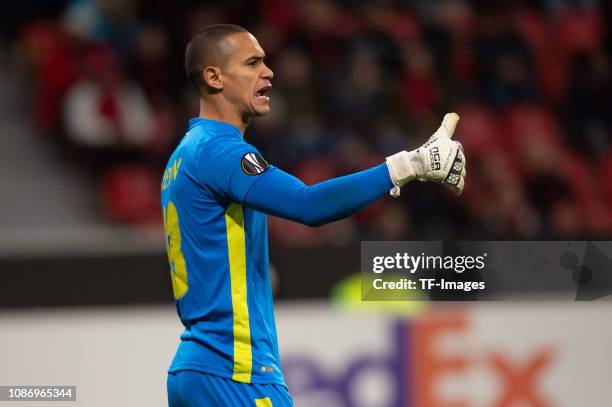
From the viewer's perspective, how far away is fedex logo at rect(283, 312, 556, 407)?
5727 millimetres

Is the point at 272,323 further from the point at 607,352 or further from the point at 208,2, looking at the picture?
the point at 208,2

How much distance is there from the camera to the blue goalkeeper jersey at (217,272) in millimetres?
3551

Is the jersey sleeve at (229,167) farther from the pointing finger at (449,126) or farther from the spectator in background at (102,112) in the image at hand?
the spectator in background at (102,112)

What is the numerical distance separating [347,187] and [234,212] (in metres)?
0.41

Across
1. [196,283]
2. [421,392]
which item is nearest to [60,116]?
[421,392]

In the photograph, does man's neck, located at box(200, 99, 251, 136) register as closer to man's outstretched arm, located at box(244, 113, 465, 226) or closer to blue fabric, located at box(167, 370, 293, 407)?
man's outstretched arm, located at box(244, 113, 465, 226)

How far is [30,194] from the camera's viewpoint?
857 centimetres

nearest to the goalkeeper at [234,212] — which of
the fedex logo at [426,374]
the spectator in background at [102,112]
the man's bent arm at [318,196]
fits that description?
the man's bent arm at [318,196]

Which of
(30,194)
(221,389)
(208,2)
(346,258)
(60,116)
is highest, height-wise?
(208,2)

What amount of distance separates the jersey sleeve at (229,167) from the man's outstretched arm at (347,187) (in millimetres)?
35

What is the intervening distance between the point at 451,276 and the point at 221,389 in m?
1.74

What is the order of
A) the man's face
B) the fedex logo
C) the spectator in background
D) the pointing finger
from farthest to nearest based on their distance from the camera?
the spectator in background < the fedex logo < the man's face < the pointing finger

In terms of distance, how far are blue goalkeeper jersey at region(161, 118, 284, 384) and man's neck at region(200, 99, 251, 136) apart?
0.10 metres

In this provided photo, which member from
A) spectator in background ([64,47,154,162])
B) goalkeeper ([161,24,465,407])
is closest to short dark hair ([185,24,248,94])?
goalkeeper ([161,24,465,407])
